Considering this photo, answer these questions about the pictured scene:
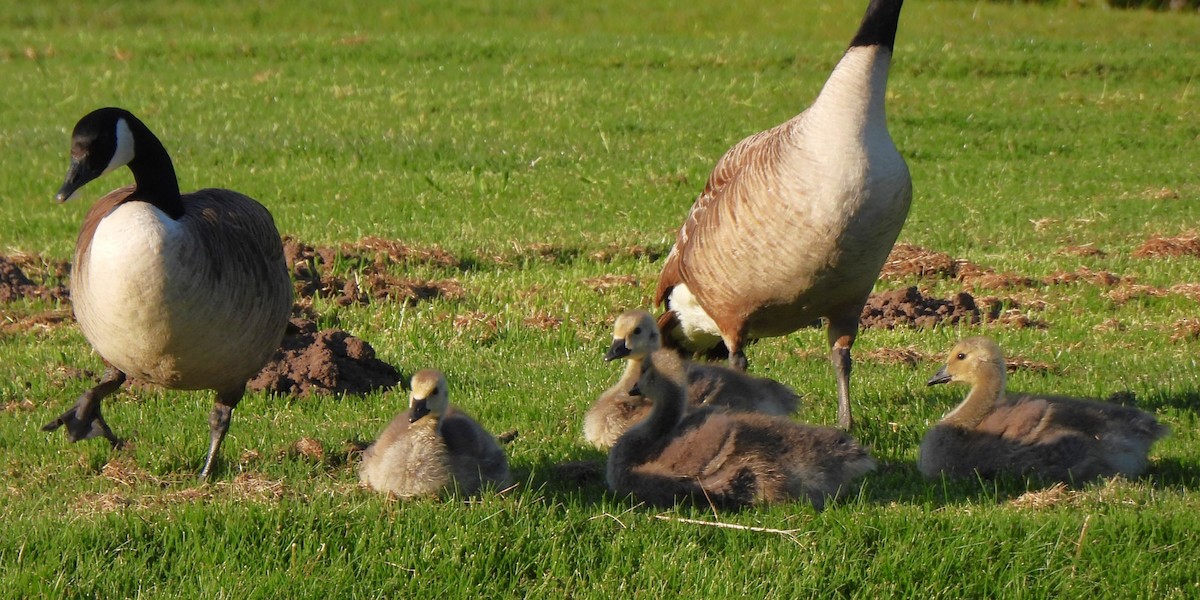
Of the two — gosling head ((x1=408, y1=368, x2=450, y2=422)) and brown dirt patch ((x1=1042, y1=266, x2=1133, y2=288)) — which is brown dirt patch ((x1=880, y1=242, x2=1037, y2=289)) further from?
gosling head ((x1=408, y1=368, x2=450, y2=422))

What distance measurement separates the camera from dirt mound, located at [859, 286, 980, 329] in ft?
35.6

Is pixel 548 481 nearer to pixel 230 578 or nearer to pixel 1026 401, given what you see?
pixel 230 578

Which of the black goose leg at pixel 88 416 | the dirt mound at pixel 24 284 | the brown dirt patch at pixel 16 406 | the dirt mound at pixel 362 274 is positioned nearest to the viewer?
the black goose leg at pixel 88 416

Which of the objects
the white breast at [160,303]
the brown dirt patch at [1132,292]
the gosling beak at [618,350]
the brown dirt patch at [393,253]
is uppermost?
the white breast at [160,303]

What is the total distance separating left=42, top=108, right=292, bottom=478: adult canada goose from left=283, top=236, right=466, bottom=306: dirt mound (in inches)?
152

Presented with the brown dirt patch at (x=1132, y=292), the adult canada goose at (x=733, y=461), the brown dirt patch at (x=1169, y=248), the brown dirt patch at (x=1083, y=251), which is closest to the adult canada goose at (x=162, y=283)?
the adult canada goose at (x=733, y=461)

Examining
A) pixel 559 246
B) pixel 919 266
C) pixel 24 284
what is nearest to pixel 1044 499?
pixel 919 266

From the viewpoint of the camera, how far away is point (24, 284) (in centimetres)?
1140

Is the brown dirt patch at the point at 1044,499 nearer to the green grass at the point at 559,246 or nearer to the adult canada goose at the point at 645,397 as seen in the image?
the green grass at the point at 559,246

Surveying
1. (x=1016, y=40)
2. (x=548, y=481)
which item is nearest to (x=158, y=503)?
(x=548, y=481)

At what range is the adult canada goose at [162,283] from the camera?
19.8ft

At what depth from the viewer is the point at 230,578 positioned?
5.25 m

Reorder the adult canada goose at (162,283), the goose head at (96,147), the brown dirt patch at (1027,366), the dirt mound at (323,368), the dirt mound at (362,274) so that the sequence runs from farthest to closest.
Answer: the dirt mound at (362,274) → the brown dirt patch at (1027,366) → the dirt mound at (323,368) → the goose head at (96,147) → the adult canada goose at (162,283)

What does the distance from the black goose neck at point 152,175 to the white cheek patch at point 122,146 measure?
29mm
